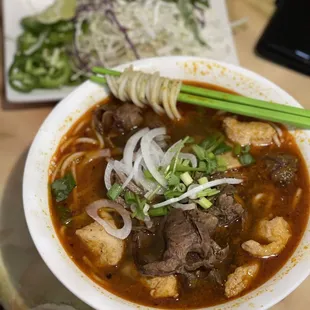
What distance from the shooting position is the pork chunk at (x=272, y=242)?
6.54ft

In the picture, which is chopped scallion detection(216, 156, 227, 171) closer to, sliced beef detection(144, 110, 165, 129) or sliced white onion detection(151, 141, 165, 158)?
sliced white onion detection(151, 141, 165, 158)

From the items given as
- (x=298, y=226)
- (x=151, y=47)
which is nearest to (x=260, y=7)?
(x=151, y=47)

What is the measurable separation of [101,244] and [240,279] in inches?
20.7

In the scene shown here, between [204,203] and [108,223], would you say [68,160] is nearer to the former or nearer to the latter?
[108,223]

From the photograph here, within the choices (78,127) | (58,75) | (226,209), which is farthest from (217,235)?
(58,75)

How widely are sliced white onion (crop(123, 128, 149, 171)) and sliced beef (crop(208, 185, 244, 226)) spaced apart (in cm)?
37

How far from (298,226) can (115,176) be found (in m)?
0.74

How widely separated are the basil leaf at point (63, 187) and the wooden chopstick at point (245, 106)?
1.88ft

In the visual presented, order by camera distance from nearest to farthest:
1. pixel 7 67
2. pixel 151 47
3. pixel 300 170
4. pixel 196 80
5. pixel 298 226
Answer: pixel 298 226 → pixel 300 170 → pixel 196 80 → pixel 7 67 → pixel 151 47

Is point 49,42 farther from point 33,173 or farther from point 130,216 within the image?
point 130,216

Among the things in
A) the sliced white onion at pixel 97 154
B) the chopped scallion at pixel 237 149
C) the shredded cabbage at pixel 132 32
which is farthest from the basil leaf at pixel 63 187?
the shredded cabbage at pixel 132 32

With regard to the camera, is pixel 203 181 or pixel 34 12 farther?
pixel 34 12

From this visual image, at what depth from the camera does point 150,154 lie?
84.2 inches

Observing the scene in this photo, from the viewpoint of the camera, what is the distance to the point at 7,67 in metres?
3.05
